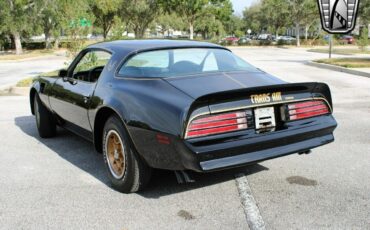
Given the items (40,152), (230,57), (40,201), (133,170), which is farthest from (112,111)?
(40,152)

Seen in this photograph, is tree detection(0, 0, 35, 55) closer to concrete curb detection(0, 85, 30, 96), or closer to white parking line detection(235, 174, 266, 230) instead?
concrete curb detection(0, 85, 30, 96)

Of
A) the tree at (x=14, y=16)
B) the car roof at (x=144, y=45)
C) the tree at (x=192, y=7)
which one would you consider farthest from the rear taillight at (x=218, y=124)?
the tree at (x=192, y=7)

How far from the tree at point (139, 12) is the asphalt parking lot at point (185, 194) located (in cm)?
5290

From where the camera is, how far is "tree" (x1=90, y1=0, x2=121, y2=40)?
49.7 meters

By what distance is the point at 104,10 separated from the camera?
166 feet

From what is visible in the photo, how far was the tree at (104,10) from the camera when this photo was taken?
49.7 metres

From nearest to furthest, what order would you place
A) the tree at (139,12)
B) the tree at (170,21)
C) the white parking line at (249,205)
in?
the white parking line at (249,205)
the tree at (139,12)
the tree at (170,21)

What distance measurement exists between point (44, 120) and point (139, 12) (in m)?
53.4

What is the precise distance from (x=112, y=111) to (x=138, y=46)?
908mm

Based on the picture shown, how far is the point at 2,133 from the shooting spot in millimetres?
7434

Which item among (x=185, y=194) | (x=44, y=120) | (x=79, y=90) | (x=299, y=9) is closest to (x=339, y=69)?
(x=44, y=120)

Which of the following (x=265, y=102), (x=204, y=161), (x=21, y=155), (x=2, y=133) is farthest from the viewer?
(x=2, y=133)

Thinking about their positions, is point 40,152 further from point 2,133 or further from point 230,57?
point 230,57

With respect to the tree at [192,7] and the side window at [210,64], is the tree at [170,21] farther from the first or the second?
the side window at [210,64]
